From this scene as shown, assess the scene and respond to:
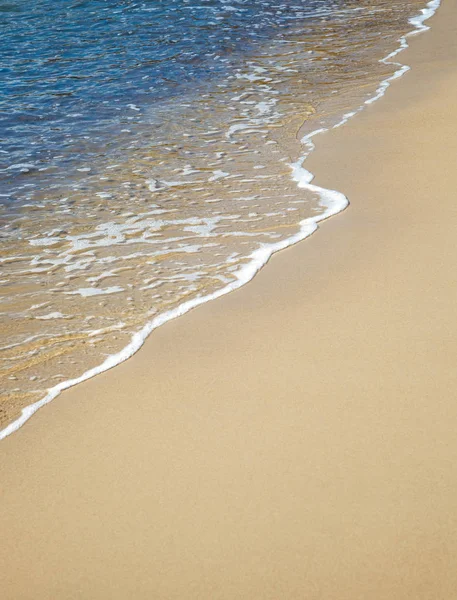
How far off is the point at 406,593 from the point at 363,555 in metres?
0.15

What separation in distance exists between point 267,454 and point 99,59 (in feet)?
25.1

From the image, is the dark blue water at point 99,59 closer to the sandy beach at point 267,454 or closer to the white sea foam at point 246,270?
the white sea foam at point 246,270

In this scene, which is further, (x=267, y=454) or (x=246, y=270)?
(x=246, y=270)

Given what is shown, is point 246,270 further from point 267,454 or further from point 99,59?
point 99,59

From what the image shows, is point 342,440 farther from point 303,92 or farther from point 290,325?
point 303,92

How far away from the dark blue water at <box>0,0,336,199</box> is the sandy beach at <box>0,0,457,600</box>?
9.28ft

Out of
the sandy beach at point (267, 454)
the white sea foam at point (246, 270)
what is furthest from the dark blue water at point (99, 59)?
the sandy beach at point (267, 454)

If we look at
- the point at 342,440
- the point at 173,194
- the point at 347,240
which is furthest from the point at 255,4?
the point at 342,440

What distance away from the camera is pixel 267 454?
7.50 ft

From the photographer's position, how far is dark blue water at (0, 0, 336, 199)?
20.2ft

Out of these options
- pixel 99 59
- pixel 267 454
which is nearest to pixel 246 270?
pixel 267 454

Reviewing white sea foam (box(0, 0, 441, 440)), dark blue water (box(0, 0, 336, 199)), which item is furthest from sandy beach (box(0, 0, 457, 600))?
dark blue water (box(0, 0, 336, 199))

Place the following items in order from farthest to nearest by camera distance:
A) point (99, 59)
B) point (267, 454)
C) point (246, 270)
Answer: point (99, 59), point (246, 270), point (267, 454)

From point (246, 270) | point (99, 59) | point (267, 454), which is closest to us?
point (267, 454)
